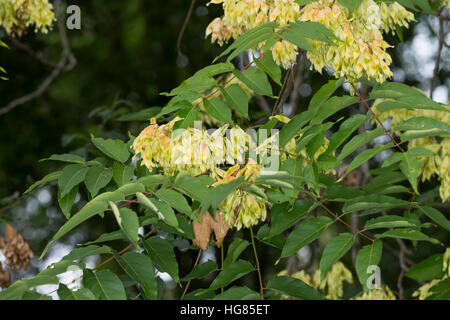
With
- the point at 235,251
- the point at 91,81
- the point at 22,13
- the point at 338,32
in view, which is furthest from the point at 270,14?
the point at 91,81

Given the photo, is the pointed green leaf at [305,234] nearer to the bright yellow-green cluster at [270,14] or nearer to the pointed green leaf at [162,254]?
the pointed green leaf at [162,254]

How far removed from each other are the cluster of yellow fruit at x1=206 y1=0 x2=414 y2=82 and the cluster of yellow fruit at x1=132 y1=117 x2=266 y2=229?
1.06 feet

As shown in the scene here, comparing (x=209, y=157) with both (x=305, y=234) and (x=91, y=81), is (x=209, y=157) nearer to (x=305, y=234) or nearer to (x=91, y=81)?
(x=305, y=234)

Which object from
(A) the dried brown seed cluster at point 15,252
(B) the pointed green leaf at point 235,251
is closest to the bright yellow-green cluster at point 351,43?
(B) the pointed green leaf at point 235,251

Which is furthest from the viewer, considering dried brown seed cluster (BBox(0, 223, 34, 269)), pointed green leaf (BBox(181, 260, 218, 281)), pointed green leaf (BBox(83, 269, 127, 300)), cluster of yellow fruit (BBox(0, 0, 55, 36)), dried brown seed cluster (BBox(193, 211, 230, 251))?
dried brown seed cluster (BBox(0, 223, 34, 269))

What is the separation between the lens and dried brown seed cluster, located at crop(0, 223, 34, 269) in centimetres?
288

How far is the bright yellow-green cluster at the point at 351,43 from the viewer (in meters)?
1.59

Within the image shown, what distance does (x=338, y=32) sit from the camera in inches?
64.0

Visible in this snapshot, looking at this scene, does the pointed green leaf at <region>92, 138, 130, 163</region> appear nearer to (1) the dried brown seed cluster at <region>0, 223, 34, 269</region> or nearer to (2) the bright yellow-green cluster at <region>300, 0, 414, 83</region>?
(2) the bright yellow-green cluster at <region>300, 0, 414, 83</region>

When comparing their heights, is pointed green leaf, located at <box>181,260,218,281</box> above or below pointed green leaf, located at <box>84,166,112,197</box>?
below

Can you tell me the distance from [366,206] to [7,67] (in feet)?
11.2

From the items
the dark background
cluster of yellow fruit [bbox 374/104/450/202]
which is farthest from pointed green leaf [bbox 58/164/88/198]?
the dark background

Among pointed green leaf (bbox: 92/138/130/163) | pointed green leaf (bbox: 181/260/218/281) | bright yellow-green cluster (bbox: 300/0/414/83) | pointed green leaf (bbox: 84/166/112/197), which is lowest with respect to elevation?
pointed green leaf (bbox: 181/260/218/281)

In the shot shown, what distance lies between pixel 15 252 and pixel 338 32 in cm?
202
